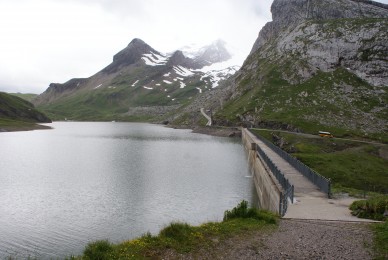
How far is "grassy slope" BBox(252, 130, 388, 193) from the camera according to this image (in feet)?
162

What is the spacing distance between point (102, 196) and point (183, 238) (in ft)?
90.3

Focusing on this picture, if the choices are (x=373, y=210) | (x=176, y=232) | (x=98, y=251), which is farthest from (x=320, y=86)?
(x=98, y=251)

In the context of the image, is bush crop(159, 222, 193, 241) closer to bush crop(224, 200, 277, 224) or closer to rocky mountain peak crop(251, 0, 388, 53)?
bush crop(224, 200, 277, 224)

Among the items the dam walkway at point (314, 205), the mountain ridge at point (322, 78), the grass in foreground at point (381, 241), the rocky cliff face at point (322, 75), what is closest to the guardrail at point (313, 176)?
the dam walkway at point (314, 205)

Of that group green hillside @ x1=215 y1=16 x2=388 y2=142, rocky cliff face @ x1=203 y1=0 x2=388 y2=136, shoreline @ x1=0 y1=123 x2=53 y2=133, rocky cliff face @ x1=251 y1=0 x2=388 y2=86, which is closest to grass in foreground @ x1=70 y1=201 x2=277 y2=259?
green hillside @ x1=215 y1=16 x2=388 y2=142

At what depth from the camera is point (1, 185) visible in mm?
48719

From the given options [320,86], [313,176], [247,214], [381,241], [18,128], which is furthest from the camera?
[18,128]

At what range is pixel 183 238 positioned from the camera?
59.1 feet

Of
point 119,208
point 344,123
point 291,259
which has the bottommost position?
point 119,208

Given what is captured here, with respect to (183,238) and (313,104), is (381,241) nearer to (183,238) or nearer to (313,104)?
(183,238)

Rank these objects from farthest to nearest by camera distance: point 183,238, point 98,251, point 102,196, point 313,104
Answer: point 313,104
point 102,196
point 183,238
point 98,251

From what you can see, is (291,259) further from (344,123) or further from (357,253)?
(344,123)

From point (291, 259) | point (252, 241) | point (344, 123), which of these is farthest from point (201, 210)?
point (344, 123)

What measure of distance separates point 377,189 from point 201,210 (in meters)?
27.0
